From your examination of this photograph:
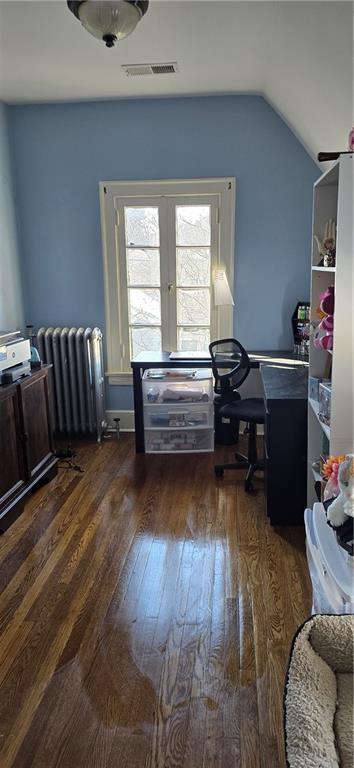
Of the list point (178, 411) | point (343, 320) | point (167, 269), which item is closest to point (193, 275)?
point (167, 269)

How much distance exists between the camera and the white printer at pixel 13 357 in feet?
9.58

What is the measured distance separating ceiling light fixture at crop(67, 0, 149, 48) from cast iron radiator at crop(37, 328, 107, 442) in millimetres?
2317

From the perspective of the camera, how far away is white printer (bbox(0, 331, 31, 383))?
292 cm

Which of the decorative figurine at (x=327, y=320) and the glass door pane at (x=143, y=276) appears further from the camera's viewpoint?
the glass door pane at (x=143, y=276)

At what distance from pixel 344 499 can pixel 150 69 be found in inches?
120

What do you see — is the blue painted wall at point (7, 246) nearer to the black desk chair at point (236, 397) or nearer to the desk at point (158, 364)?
the desk at point (158, 364)

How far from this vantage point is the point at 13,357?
3.02m

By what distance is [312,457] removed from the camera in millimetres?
2590

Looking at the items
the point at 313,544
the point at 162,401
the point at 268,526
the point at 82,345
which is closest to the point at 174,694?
the point at 313,544

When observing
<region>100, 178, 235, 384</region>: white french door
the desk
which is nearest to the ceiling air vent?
<region>100, 178, 235, 384</region>: white french door

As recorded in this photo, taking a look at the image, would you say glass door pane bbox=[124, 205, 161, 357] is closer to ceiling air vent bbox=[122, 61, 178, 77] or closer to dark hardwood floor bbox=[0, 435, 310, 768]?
ceiling air vent bbox=[122, 61, 178, 77]

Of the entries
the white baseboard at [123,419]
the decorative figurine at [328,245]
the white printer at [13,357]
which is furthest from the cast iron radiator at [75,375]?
the decorative figurine at [328,245]

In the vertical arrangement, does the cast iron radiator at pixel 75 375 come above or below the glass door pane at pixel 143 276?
below

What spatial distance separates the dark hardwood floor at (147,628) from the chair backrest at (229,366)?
2.28 ft
